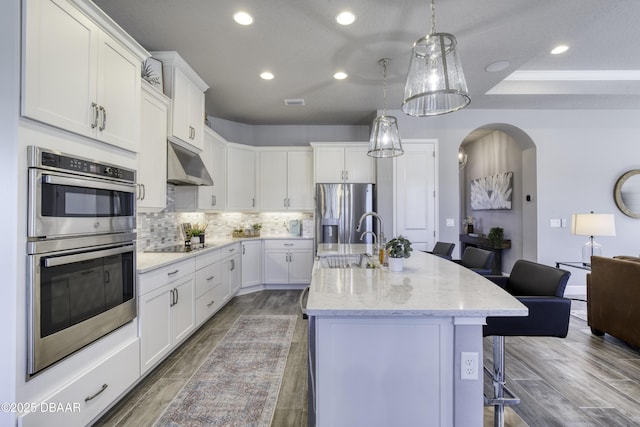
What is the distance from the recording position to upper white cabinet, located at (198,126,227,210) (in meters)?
3.89

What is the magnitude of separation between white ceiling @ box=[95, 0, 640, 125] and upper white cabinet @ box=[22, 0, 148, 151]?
69cm

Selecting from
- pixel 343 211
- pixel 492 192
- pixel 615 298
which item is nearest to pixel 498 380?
pixel 615 298

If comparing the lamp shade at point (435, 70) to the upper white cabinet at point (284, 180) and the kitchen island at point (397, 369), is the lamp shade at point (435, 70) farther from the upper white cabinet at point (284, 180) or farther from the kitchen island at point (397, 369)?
the upper white cabinet at point (284, 180)

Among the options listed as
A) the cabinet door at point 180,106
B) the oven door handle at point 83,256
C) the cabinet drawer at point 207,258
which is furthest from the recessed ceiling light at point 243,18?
the cabinet drawer at point 207,258

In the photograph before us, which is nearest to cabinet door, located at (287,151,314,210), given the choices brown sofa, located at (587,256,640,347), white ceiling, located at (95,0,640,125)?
white ceiling, located at (95,0,640,125)

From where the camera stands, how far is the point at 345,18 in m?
2.32

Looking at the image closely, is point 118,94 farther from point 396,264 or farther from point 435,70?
point 396,264

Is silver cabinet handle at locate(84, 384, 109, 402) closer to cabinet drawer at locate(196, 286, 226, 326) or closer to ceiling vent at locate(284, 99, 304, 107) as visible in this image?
cabinet drawer at locate(196, 286, 226, 326)

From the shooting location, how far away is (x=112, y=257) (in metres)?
1.77

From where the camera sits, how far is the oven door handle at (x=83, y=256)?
4.48 feet

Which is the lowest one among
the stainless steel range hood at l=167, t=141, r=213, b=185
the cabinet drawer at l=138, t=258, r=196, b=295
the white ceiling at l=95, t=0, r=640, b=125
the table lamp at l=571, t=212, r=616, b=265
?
the cabinet drawer at l=138, t=258, r=196, b=295

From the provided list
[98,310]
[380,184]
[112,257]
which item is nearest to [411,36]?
[380,184]

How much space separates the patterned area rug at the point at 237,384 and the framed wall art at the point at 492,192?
14.8ft

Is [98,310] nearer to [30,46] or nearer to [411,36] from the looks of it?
[30,46]
